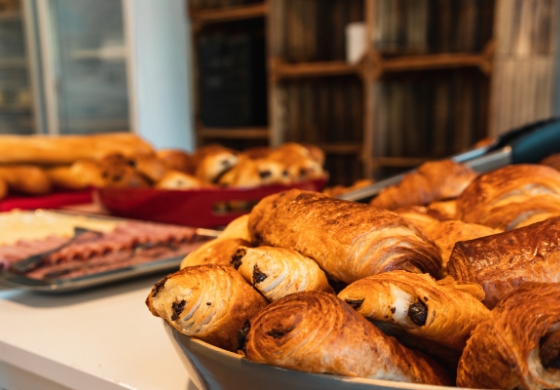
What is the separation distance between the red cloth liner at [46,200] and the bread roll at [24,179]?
0.08ft

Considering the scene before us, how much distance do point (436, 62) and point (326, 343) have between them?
9.08ft

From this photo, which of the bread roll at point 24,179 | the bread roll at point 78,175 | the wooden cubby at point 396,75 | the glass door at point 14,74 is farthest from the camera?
the glass door at point 14,74

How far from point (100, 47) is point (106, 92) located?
0.35 metres

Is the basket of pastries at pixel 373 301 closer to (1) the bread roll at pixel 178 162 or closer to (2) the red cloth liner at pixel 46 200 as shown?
(1) the bread roll at pixel 178 162

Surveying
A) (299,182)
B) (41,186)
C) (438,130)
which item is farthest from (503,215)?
(438,130)

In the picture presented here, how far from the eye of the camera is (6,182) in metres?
1.67

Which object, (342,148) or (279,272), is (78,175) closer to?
(279,272)

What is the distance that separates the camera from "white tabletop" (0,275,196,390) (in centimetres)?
60

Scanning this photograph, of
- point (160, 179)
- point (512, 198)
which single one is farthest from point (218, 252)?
point (160, 179)

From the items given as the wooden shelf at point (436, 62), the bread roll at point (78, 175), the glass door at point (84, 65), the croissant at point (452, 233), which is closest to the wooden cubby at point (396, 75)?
the wooden shelf at point (436, 62)

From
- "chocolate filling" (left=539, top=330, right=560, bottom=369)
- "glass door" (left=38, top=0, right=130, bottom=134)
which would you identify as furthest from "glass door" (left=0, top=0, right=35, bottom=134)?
"chocolate filling" (left=539, top=330, right=560, bottom=369)

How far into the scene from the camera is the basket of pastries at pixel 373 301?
1.19 ft

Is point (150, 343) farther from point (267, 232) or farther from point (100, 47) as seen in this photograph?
point (100, 47)

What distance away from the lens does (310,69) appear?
337cm
